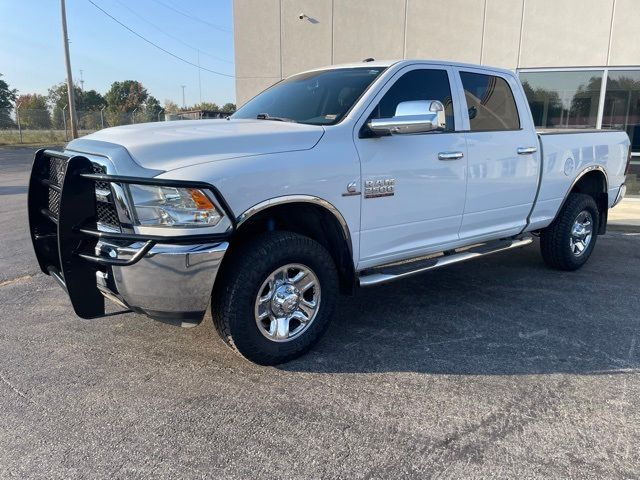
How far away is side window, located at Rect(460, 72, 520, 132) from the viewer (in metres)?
4.53

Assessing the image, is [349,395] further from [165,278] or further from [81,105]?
[81,105]

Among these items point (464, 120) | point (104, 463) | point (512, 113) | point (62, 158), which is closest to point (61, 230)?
point (62, 158)

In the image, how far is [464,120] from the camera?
4.38 m

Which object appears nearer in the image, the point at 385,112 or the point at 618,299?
the point at 385,112

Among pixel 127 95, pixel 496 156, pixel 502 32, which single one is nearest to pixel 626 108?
pixel 502 32

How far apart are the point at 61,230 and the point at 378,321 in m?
2.44

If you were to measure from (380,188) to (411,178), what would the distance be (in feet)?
1.04

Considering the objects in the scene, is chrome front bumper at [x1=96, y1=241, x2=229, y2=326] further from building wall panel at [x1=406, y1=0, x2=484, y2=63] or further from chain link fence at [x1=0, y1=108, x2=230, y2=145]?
chain link fence at [x1=0, y1=108, x2=230, y2=145]

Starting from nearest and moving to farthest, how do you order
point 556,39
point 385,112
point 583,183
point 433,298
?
point 385,112 < point 433,298 < point 583,183 < point 556,39

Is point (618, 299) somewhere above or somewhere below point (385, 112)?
below

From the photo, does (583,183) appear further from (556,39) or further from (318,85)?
(556,39)

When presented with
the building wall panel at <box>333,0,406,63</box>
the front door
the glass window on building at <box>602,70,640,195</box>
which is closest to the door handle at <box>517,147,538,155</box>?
the front door

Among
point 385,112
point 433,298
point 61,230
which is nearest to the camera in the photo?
point 61,230

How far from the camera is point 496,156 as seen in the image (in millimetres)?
4570
